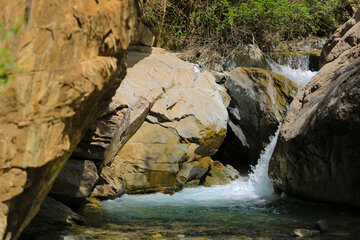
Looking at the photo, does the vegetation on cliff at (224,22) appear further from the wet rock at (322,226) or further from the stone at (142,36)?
the wet rock at (322,226)

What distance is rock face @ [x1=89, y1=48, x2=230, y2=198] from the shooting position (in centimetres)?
708

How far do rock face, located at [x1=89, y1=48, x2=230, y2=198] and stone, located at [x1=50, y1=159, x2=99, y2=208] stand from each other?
2.13 feet

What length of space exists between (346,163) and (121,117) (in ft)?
10.6

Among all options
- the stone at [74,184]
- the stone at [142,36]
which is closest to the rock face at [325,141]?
the stone at [74,184]

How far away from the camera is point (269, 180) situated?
775 cm

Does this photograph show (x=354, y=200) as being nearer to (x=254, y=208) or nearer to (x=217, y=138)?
(x=254, y=208)

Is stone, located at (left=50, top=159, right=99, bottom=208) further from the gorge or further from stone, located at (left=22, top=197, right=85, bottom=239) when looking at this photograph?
stone, located at (left=22, top=197, right=85, bottom=239)

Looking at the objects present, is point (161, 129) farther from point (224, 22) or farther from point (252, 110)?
point (224, 22)

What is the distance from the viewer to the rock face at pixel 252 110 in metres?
9.43

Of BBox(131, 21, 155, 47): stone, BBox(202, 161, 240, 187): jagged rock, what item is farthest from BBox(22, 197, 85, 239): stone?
BBox(131, 21, 155, 47): stone

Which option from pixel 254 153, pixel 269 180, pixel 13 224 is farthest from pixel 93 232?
pixel 254 153

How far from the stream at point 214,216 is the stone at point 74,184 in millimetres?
300

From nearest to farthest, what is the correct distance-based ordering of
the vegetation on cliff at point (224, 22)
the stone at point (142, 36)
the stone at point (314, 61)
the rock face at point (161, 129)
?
the rock face at point (161, 129) → the stone at point (142, 36) → the stone at point (314, 61) → the vegetation on cliff at point (224, 22)

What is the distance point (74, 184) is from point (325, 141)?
11.4ft
